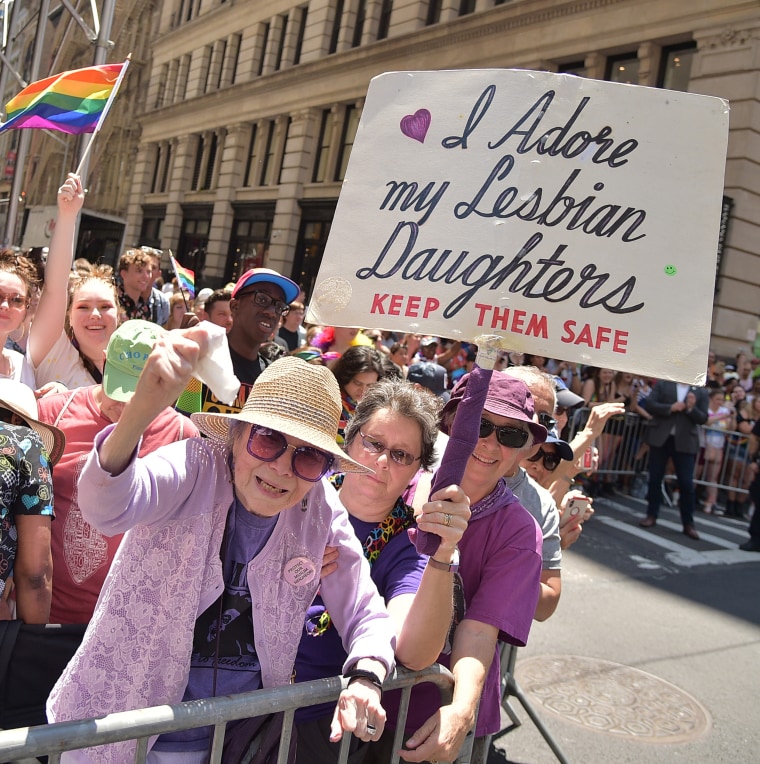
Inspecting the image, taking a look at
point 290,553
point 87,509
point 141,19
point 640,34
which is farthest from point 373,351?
point 141,19

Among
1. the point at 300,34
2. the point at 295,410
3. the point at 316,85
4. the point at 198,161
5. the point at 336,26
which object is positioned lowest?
the point at 295,410

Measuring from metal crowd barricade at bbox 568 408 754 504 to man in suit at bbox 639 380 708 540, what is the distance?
1.22 metres

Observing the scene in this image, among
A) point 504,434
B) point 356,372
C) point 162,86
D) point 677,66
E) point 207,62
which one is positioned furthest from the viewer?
point 162,86

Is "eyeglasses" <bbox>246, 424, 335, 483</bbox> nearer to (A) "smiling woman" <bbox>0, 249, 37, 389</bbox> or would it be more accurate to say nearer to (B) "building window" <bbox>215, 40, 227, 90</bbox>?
(A) "smiling woman" <bbox>0, 249, 37, 389</bbox>

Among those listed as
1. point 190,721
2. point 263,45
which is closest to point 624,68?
point 263,45

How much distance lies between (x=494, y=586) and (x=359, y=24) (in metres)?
26.3

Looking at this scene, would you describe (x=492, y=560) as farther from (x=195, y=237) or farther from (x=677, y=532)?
(x=195, y=237)

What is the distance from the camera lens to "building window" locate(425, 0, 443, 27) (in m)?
22.2

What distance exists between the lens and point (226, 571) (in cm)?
199

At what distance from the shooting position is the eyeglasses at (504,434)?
2590 mm

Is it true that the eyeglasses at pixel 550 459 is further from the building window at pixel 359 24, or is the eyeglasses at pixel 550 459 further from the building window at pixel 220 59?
the building window at pixel 220 59

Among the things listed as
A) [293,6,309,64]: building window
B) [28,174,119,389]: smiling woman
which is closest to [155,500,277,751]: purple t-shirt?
[28,174,119,389]: smiling woman

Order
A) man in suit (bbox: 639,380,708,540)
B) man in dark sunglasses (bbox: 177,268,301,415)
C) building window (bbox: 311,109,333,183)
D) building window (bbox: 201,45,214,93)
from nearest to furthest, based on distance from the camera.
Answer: man in dark sunglasses (bbox: 177,268,301,415)
man in suit (bbox: 639,380,708,540)
building window (bbox: 311,109,333,183)
building window (bbox: 201,45,214,93)

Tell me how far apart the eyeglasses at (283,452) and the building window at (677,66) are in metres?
16.5
